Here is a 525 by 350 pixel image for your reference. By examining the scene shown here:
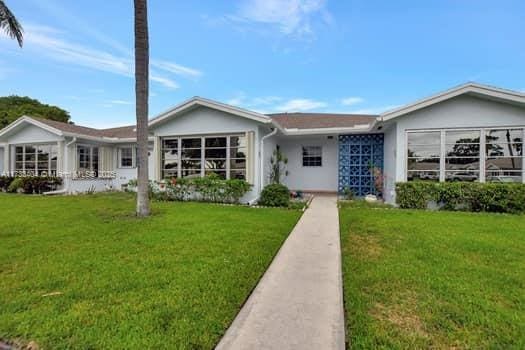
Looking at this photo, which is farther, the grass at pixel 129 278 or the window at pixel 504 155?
the window at pixel 504 155

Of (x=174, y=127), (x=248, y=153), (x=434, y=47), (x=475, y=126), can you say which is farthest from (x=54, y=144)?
(x=434, y=47)

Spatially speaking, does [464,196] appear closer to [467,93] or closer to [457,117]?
[457,117]

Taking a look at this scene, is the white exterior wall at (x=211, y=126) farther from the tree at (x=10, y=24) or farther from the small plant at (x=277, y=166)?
the tree at (x=10, y=24)

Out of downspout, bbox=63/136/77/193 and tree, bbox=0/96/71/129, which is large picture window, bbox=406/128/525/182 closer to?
downspout, bbox=63/136/77/193

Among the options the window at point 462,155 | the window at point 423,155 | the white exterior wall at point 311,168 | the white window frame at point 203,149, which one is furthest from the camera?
the white exterior wall at point 311,168

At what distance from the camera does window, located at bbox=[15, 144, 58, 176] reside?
50.3 ft

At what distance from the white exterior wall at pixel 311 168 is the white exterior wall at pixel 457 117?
4319 millimetres

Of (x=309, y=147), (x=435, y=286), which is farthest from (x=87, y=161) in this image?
(x=435, y=286)

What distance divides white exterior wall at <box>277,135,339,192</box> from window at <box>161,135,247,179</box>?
13.1 ft

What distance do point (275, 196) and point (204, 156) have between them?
4.02 m

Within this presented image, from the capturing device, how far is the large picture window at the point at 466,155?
358 inches

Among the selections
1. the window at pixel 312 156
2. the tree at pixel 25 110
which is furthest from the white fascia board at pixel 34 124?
the tree at pixel 25 110

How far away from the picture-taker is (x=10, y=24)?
10.5m

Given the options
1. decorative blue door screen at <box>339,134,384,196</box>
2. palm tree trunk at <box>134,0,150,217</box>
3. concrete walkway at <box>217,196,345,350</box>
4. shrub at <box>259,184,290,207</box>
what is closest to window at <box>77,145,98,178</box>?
palm tree trunk at <box>134,0,150,217</box>
